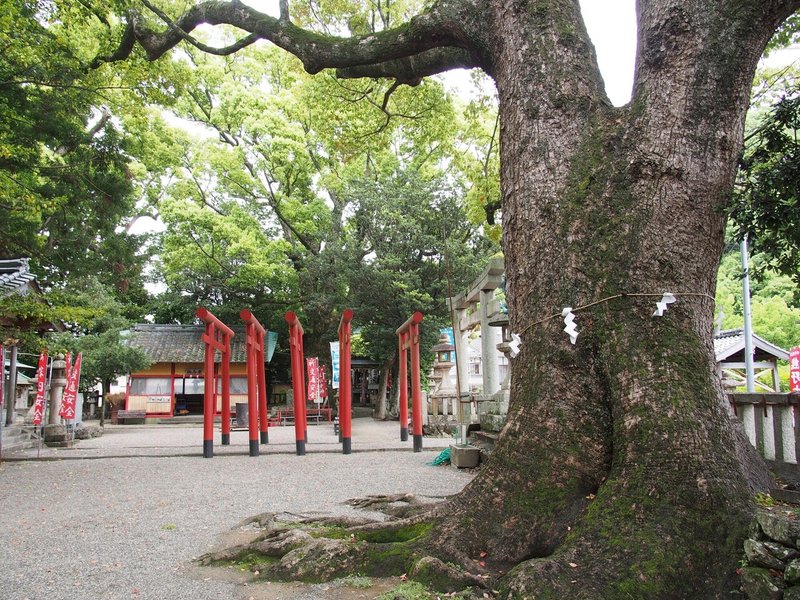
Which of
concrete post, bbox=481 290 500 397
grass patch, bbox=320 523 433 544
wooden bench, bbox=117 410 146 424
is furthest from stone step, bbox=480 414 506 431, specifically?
wooden bench, bbox=117 410 146 424

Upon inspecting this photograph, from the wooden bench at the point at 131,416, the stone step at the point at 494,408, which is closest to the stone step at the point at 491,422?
the stone step at the point at 494,408

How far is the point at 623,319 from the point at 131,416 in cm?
2416

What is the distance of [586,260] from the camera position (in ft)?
11.1

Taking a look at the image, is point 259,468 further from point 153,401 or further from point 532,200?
point 153,401

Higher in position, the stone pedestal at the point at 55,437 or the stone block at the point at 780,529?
the stone block at the point at 780,529

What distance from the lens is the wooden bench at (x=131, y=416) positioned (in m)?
23.7

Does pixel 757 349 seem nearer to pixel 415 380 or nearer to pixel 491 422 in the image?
pixel 415 380

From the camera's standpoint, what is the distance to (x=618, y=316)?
10.6 feet

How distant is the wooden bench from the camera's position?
23688 mm

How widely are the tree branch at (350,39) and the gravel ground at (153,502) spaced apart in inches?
153

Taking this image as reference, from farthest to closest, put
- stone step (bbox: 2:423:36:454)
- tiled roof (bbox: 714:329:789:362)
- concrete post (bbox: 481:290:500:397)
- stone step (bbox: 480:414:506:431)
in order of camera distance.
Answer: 1. tiled roof (bbox: 714:329:789:362)
2. stone step (bbox: 2:423:36:454)
3. concrete post (bbox: 481:290:500:397)
4. stone step (bbox: 480:414:506:431)

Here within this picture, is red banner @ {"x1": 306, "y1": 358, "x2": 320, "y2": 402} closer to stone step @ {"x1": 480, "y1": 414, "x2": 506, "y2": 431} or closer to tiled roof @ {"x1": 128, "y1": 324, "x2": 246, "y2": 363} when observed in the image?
tiled roof @ {"x1": 128, "y1": 324, "x2": 246, "y2": 363}

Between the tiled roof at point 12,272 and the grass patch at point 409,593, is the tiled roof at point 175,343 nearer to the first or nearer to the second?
the tiled roof at point 12,272

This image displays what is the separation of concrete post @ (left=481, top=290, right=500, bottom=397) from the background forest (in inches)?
67.0
